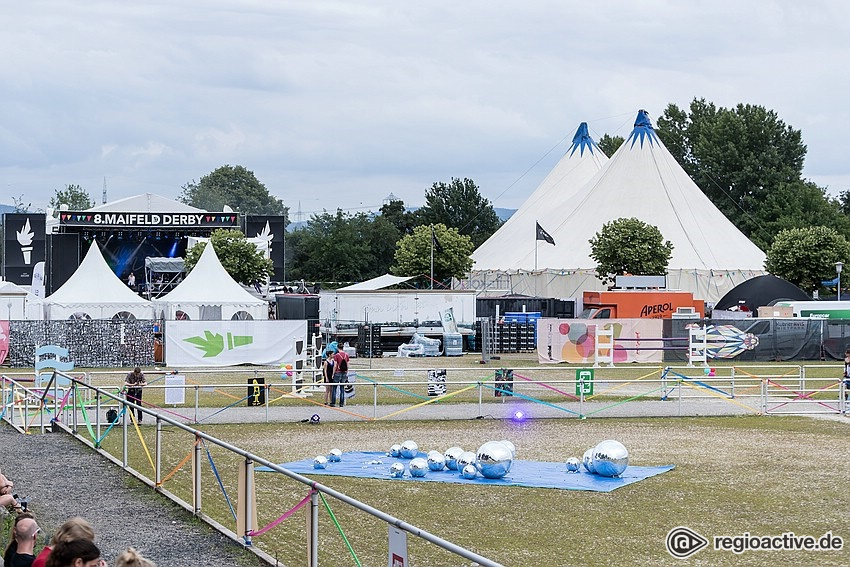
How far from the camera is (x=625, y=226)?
67125 millimetres

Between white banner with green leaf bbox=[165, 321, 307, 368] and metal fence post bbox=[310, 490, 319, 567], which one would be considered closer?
metal fence post bbox=[310, 490, 319, 567]

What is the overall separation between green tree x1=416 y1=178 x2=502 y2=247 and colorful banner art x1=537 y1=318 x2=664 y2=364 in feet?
251

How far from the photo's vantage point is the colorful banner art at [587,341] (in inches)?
1683

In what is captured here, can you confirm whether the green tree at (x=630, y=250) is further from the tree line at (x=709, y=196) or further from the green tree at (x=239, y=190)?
the green tree at (x=239, y=190)

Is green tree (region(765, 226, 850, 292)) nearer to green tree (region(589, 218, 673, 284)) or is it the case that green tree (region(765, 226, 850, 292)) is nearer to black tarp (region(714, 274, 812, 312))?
green tree (region(589, 218, 673, 284))

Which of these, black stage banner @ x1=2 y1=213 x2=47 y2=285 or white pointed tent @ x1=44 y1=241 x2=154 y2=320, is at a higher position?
black stage banner @ x1=2 y1=213 x2=47 y2=285

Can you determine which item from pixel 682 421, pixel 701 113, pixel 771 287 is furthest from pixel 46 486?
pixel 701 113

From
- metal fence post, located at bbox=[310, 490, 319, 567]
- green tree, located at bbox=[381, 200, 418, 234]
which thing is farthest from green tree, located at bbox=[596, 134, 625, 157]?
metal fence post, located at bbox=[310, 490, 319, 567]

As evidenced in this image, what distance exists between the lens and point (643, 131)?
7781 cm

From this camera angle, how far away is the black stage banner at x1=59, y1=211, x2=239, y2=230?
74.9 m

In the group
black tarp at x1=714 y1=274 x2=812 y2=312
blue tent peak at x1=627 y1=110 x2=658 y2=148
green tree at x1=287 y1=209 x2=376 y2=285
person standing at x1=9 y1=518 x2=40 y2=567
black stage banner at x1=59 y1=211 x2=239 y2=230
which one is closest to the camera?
person standing at x1=9 y1=518 x2=40 y2=567

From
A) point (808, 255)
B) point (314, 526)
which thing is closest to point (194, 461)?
point (314, 526)

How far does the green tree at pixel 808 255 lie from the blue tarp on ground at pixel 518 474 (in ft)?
166

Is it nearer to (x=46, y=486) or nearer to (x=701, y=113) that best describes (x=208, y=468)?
(x=46, y=486)
